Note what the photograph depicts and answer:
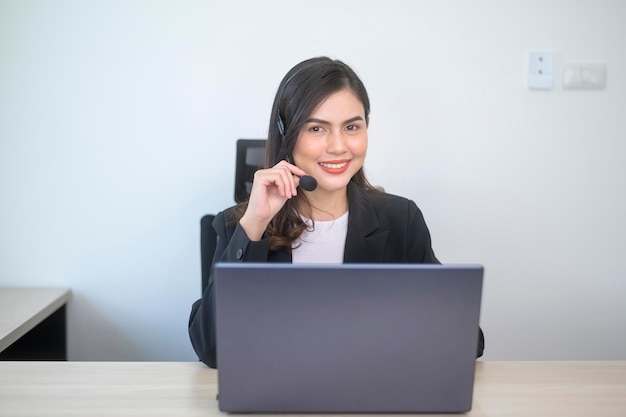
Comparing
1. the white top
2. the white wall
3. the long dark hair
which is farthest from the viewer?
the white wall

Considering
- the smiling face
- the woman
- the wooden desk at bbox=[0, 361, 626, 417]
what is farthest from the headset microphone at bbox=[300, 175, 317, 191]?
the wooden desk at bbox=[0, 361, 626, 417]

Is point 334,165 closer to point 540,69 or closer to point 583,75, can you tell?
point 540,69

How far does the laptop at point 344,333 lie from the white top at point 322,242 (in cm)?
60

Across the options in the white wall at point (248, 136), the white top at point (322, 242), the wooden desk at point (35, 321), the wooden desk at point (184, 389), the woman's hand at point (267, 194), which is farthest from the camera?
the white wall at point (248, 136)

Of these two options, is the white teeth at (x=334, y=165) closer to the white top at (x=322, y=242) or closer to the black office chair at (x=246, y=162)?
the white top at (x=322, y=242)

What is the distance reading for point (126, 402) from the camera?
0.91 meters

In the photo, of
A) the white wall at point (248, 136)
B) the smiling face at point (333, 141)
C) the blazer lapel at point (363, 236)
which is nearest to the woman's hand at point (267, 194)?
the smiling face at point (333, 141)

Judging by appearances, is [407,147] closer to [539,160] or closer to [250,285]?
[539,160]

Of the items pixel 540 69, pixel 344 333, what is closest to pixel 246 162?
pixel 344 333

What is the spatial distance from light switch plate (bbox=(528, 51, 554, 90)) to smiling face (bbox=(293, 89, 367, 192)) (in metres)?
0.82

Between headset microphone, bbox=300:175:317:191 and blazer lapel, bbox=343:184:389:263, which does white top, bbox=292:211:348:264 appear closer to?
blazer lapel, bbox=343:184:389:263

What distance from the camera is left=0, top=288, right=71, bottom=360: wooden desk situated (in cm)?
161

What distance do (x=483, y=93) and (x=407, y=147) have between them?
310 millimetres

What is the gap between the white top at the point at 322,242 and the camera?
1413mm
